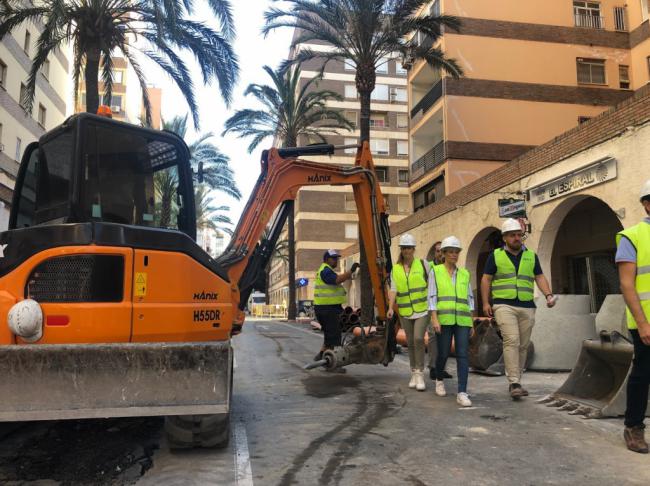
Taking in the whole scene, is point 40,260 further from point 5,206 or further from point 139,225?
point 5,206

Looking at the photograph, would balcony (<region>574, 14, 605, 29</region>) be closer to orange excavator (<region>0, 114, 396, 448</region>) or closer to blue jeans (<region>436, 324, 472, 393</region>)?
blue jeans (<region>436, 324, 472, 393</region>)

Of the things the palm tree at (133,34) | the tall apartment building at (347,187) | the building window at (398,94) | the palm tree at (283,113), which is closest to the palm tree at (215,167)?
the palm tree at (283,113)

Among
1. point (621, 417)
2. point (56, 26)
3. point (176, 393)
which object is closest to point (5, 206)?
point (56, 26)

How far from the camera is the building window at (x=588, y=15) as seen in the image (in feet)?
88.3

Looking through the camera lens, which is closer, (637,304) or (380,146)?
(637,304)

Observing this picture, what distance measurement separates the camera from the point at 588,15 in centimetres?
2709

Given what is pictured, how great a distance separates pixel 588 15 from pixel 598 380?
26.6 metres

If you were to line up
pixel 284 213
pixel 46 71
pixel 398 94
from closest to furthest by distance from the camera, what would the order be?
pixel 284 213
pixel 46 71
pixel 398 94

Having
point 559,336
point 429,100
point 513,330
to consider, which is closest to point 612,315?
point 559,336

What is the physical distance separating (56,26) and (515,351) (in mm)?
12860

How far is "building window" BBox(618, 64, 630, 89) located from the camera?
26559mm

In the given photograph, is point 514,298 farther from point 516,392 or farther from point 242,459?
point 242,459

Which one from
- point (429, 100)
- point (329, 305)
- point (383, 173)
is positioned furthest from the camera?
point (383, 173)

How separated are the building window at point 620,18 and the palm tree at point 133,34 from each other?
21341 mm
